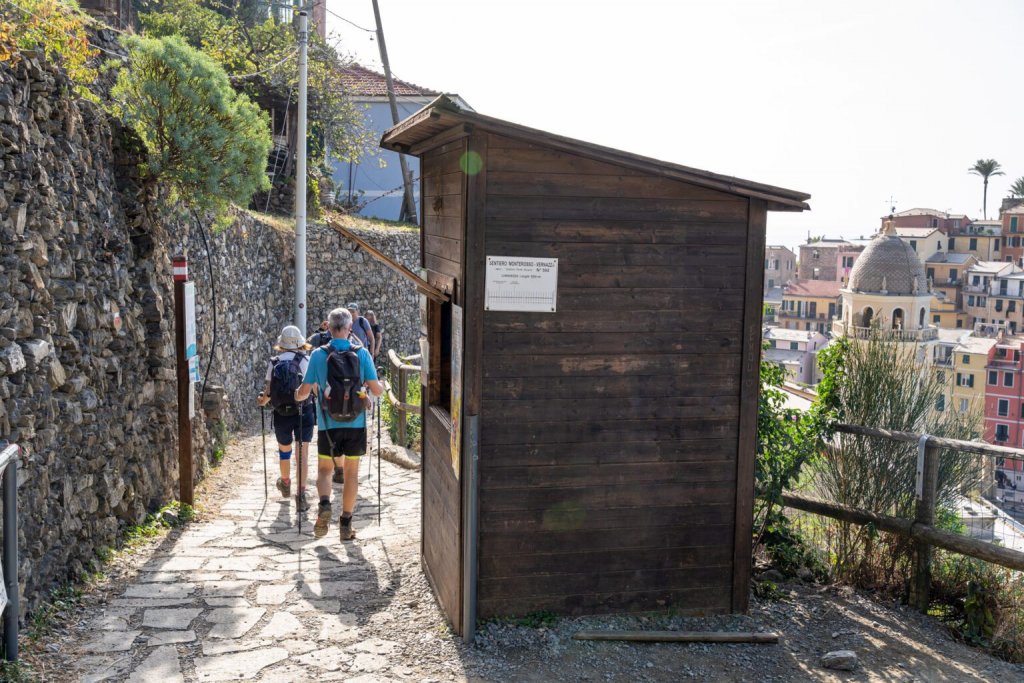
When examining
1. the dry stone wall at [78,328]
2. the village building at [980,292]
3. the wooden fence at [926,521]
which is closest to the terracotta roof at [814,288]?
the village building at [980,292]

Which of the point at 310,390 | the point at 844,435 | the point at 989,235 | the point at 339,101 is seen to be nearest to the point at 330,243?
the point at 339,101

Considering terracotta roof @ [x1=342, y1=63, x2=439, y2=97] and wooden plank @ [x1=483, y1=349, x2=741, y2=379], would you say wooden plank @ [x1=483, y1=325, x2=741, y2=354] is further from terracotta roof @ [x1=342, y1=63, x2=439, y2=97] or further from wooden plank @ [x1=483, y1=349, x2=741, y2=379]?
terracotta roof @ [x1=342, y1=63, x2=439, y2=97]

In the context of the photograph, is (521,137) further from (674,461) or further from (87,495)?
(87,495)

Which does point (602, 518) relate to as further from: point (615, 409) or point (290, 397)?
point (290, 397)

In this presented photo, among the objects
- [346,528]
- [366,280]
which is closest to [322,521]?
[346,528]

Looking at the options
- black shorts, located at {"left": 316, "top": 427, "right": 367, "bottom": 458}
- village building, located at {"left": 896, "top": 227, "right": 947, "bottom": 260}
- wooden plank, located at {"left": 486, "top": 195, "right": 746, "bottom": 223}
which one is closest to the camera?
wooden plank, located at {"left": 486, "top": 195, "right": 746, "bottom": 223}

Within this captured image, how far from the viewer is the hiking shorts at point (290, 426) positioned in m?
8.33

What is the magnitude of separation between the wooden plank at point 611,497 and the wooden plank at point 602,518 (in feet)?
0.09

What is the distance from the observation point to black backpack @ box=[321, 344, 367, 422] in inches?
282

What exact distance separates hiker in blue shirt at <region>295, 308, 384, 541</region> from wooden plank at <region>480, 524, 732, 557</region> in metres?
2.22

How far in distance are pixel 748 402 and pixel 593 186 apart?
157 centimetres

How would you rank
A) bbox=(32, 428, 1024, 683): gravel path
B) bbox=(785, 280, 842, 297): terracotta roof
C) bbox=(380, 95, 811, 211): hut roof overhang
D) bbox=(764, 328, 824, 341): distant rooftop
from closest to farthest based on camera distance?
bbox=(380, 95, 811, 211): hut roof overhang, bbox=(32, 428, 1024, 683): gravel path, bbox=(764, 328, 824, 341): distant rooftop, bbox=(785, 280, 842, 297): terracotta roof

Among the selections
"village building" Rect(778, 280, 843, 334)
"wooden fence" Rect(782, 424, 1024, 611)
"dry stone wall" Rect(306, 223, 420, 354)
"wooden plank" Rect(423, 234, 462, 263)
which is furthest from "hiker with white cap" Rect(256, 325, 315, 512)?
"village building" Rect(778, 280, 843, 334)

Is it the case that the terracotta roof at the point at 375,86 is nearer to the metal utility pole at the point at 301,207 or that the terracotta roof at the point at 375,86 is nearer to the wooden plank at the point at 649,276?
the metal utility pole at the point at 301,207
